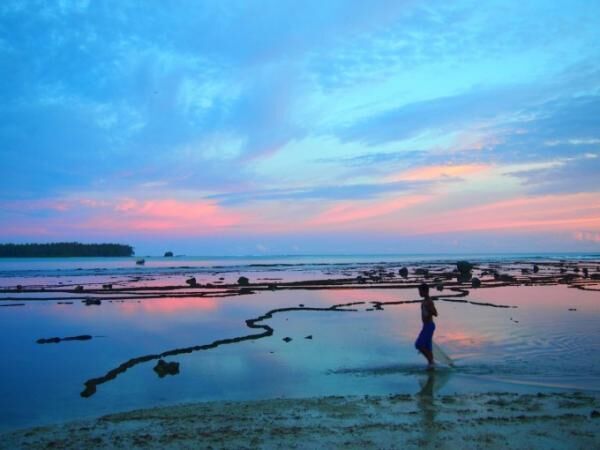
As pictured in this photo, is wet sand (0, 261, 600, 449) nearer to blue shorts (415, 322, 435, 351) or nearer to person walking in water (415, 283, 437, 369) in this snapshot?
person walking in water (415, 283, 437, 369)

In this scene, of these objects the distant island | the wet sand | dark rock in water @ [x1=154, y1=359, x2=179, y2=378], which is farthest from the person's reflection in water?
the distant island

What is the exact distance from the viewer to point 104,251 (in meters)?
174

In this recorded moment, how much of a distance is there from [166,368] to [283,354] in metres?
3.44

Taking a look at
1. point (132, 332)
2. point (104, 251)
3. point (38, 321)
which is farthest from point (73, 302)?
point (104, 251)

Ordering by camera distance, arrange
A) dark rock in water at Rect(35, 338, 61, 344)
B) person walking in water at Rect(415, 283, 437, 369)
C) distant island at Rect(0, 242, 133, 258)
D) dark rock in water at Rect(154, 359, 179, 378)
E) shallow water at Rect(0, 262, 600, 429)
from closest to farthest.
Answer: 1. shallow water at Rect(0, 262, 600, 429)
2. person walking in water at Rect(415, 283, 437, 369)
3. dark rock in water at Rect(154, 359, 179, 378)
4. dark rock in water at Rect(35, 338, 61, 344)
5. distant island at Rect(0, 242, 133, 258)

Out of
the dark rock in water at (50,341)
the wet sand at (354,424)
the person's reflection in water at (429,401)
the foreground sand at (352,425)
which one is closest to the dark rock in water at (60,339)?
the dark rock in water at (50,341)

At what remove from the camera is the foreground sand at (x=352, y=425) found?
7551mm

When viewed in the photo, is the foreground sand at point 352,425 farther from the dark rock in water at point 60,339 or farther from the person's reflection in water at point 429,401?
the dark rock in water at point 60,339

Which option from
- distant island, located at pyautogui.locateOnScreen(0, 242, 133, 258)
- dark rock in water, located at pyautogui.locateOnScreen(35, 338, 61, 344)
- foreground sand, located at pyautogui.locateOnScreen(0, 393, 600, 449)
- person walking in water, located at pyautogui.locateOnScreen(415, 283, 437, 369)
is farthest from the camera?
distant island, located at pyautogui.locateOnScreen(0, 242, 133, 258)

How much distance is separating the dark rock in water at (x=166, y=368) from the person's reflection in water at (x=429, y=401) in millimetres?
6068

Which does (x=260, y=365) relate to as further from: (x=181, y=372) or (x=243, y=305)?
(x=243, y=305)

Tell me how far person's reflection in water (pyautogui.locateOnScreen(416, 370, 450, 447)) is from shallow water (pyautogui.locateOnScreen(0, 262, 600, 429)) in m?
0.09

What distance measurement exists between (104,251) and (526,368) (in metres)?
176

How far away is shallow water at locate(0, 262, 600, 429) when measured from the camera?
431 inches
